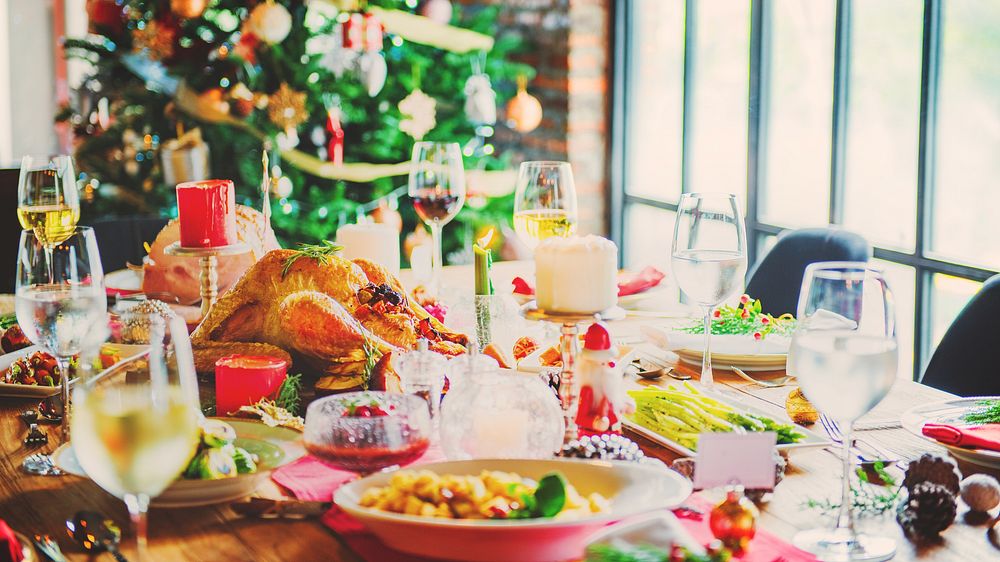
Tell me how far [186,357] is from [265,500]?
0.24 meters

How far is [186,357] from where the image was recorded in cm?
92

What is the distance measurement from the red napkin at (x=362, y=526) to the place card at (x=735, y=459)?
0.05 metres

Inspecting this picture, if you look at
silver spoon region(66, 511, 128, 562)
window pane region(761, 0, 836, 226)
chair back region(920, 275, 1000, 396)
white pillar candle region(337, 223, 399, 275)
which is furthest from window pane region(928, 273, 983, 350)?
silver spoon region(66, 511, 128, 562)

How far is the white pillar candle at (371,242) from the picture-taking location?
192cm

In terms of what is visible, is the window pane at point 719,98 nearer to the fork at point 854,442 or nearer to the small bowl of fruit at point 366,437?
the fork at point 854,442

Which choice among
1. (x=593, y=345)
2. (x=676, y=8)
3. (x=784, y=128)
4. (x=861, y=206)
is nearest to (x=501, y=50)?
(x=676, y=8)

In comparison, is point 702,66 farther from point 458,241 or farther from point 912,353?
point 912,353

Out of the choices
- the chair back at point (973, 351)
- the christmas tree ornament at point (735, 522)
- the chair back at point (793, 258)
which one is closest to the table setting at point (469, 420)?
the christmas tree ornament at point (735, 522)

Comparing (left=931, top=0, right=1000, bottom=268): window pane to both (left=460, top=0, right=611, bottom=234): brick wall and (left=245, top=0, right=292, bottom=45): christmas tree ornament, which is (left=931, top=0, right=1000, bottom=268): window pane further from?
(left=245, top=0, right=292, bottom=45): christmas tree ornament

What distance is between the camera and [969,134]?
300 cm

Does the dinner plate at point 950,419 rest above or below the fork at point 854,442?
above

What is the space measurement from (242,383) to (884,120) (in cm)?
248

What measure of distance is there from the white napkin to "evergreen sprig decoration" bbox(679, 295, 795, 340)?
0.08ft

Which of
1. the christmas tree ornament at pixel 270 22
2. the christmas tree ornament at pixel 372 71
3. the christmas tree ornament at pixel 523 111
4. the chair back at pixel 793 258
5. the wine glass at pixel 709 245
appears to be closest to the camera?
the wine glass at pixel 709 245
